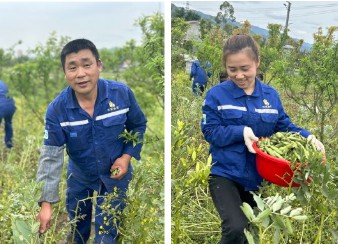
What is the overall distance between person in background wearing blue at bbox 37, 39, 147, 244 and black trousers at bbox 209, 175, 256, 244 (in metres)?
0.40

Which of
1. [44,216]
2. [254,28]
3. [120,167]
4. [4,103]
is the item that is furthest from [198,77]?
[4,103]

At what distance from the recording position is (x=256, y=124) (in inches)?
72.1

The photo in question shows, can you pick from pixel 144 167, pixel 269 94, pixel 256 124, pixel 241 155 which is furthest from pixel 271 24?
pixel 144 167

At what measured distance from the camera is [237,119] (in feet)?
5.99

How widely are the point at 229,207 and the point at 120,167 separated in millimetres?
511

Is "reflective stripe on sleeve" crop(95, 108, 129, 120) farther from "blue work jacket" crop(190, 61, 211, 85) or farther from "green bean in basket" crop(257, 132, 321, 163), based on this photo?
"green bean in basket" crop(257, 132, 321, 163)

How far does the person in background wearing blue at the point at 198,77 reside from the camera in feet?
6.21

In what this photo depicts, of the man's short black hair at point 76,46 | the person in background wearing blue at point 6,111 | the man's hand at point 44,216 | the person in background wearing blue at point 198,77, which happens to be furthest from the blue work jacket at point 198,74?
the person in background wearing blue at point 6,111

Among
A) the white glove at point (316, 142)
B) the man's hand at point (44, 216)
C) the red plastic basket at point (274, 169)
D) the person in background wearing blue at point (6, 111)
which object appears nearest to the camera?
the red plastic basket at point (274, 169)

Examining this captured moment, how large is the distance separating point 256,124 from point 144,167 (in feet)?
1.67

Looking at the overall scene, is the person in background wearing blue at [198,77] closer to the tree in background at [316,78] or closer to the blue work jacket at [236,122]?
the blue work jacket at [236,122]

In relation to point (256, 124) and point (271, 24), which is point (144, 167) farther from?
point (271, 24)

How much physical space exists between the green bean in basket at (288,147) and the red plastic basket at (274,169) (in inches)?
1.3

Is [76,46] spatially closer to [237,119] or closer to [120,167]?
[120,167]
